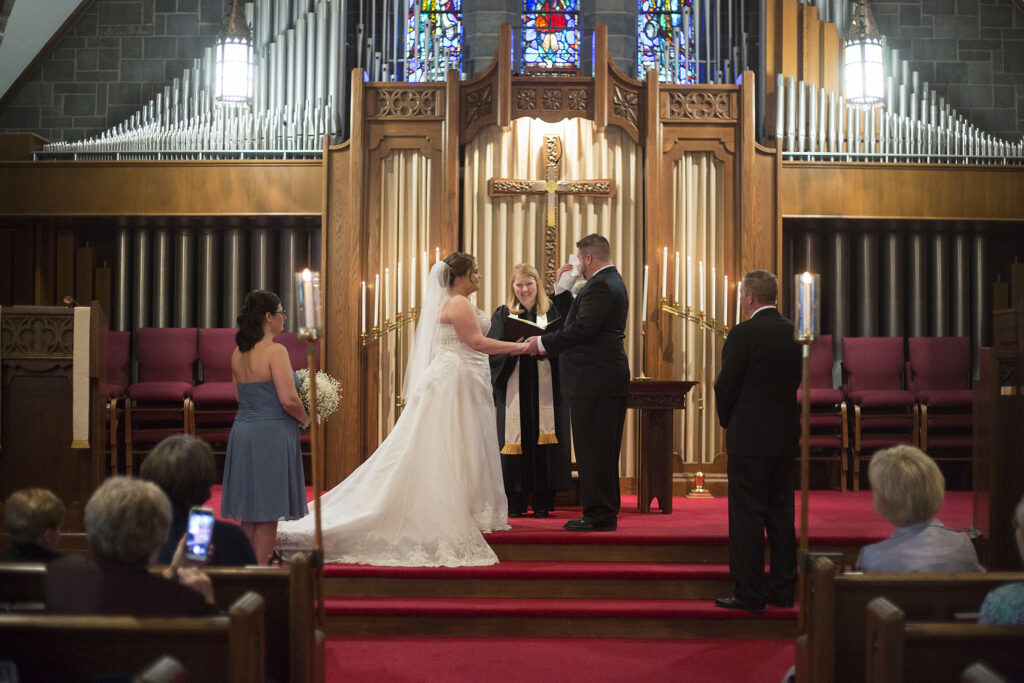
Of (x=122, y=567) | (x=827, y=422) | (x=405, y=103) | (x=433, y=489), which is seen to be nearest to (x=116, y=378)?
(x=405, y=103)

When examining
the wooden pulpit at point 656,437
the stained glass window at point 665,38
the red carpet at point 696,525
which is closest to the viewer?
the red carpet at point 696,525

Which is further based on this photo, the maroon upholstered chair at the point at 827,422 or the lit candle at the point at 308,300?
the maroon upholstered chair at the point at 827,422

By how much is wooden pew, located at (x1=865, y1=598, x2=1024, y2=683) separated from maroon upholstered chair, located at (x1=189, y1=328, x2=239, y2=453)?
6.72 metres

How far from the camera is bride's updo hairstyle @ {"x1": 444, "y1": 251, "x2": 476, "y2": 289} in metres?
5.71

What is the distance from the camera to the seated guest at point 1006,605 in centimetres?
259

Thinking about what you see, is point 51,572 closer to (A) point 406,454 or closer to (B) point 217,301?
(A) point 406,454

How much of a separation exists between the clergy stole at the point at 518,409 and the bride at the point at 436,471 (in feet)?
2.45

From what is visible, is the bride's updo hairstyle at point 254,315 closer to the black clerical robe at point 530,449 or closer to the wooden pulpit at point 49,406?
the wooden pulpit at point 49,406

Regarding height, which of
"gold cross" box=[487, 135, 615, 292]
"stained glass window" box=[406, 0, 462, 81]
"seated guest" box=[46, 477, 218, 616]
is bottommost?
"seated guest" box=[46, 477, 218, 616]

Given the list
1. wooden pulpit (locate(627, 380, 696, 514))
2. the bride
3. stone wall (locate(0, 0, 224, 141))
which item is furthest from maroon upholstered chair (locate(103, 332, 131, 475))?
wooden pulpit (locate(627, 380, 696, 514))

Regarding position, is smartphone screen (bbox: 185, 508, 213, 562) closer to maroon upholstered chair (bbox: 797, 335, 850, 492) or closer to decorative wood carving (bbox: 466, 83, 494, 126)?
decorative wood carving (bbox: 466, 83, 494, 126)

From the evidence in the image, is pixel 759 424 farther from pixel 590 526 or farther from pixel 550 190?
pixel 550 190

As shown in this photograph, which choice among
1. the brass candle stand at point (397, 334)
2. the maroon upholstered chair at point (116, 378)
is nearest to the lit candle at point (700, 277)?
the brass candle stand at point (397, 334)

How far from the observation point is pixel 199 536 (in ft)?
9.31
